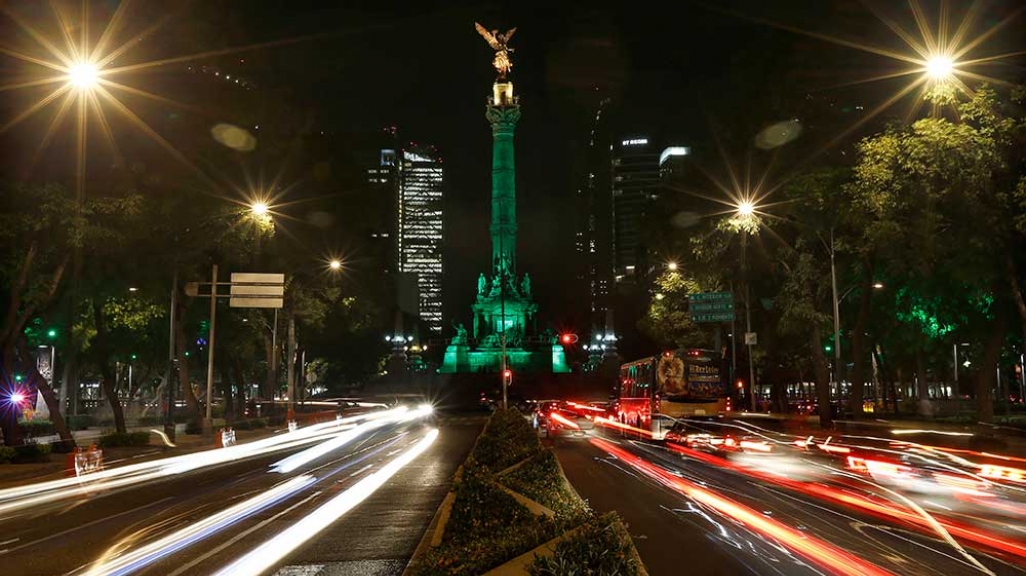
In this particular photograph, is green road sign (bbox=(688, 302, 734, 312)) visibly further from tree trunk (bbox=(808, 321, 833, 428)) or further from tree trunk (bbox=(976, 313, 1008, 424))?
tree trunk (bbox=(976, 313, 1008, 424))

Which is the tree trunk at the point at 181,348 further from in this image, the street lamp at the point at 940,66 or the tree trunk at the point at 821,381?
the street lamp at the point at 940,66

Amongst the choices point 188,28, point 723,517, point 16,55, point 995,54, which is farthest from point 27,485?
point 995,54

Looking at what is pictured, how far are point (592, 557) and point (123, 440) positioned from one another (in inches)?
1153

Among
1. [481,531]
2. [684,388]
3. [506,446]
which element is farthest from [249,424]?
[481,531]

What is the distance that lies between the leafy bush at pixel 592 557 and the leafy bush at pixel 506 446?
7.84m

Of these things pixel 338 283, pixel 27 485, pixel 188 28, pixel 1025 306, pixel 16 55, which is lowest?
pixel 27 485

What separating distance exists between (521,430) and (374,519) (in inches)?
249

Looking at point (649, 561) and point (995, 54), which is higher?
point (995, 54)

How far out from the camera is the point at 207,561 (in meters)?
9.86

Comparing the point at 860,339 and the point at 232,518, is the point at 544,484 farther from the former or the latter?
the point at 860,339

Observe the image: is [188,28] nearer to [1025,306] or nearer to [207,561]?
[207,561]

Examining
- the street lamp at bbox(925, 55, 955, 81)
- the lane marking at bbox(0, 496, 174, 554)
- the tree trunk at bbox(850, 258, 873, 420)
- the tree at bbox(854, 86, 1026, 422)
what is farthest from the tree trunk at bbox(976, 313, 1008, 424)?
the lane marking at bbox(0, 496, 174, 554)

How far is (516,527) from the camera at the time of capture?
23.4ft

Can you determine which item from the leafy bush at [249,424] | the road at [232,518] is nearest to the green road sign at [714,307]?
the road at [232,518]
